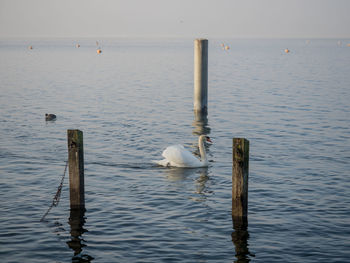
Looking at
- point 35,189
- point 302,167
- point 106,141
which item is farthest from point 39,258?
point 106,141

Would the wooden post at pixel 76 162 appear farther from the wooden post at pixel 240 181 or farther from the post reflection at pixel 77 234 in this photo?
the wooden post at pixel 240 181

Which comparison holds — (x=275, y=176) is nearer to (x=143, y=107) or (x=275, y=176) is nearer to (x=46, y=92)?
(x=143, y=107)

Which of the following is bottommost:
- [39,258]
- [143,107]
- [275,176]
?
[39,258]

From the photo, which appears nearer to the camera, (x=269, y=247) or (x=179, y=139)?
(x=269, y=247)

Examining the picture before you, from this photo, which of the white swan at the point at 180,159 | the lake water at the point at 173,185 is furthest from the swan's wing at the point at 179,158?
the lake water at the point at 173,185

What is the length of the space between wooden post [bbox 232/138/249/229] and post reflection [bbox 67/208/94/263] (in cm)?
327

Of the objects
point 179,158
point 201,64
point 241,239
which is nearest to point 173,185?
point 179,158

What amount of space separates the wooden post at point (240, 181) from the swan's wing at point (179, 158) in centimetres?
530

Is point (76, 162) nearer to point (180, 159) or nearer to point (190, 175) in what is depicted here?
point (190, 175)

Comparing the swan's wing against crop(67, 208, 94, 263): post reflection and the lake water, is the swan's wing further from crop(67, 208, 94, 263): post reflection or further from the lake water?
crop(67, 208, 94, 263): post reflection

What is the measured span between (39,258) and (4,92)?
30.1m

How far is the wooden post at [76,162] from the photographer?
37.3ft

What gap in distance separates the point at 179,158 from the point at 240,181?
593 centimetres

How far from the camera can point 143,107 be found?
31.5 metres
